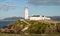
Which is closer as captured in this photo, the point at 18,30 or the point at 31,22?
the point at 18,30

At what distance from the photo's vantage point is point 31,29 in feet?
189

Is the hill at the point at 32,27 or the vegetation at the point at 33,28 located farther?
the hill at the point at 32,27

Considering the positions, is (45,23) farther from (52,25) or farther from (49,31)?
(49,31)

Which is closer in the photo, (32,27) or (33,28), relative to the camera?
(33,28)

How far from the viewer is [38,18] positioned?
2739 inches

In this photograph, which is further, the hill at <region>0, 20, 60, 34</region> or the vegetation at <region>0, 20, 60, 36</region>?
the hill at <region>0, 20, 60, 34</region>

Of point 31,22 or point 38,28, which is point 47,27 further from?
point 31,22

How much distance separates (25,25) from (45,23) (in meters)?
4.22

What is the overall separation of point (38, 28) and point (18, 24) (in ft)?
23.7

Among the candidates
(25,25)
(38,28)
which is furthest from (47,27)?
(25,25)

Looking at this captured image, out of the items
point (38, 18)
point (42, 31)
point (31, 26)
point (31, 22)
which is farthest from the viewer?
point (38, 18)

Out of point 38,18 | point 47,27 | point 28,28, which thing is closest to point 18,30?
point 28,28

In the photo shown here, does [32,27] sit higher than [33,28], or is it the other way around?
[32,27]

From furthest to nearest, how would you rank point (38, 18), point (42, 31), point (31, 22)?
point (38, 18) < point (31, 22) < point (42, 31)
